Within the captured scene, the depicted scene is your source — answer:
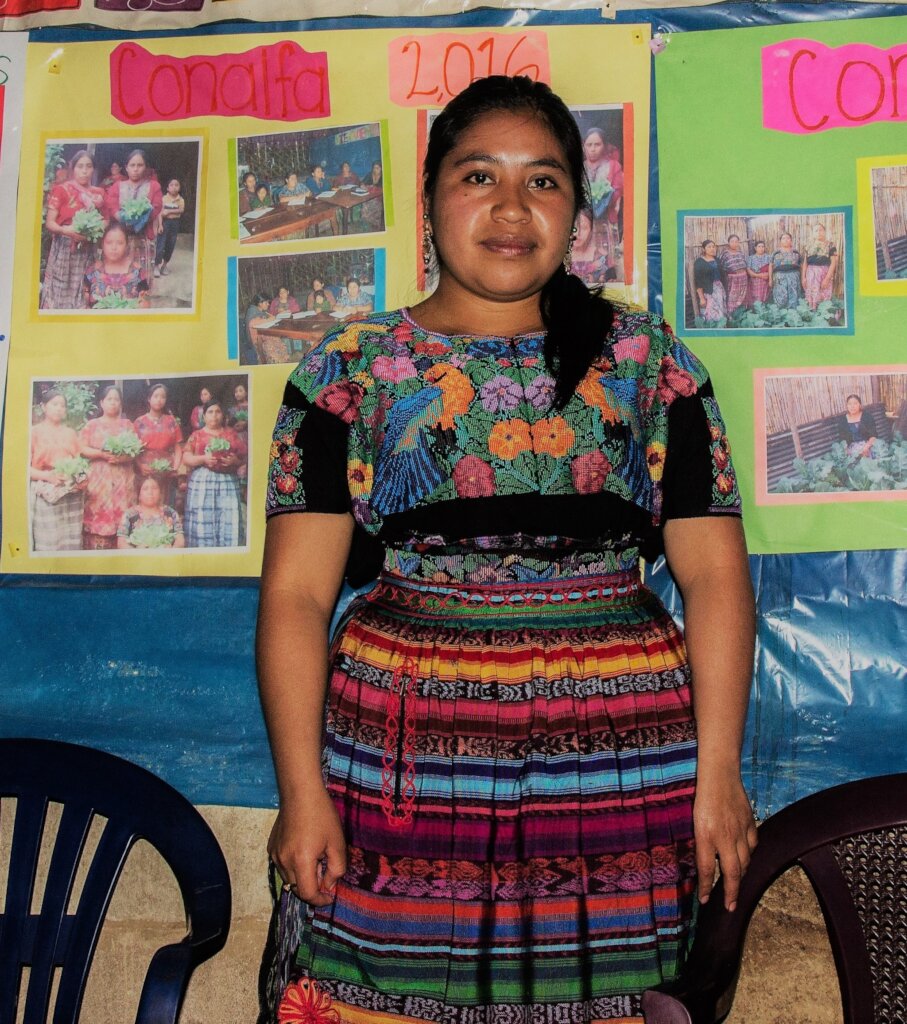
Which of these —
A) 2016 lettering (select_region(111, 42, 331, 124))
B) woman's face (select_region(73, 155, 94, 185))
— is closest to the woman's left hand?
2016 lettering (select_region(111, 42, 331, 124))

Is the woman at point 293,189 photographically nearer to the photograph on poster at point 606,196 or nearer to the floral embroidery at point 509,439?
the photograph on poster at point 606,196

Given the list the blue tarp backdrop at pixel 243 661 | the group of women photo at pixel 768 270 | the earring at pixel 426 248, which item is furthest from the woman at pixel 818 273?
the earring at pixel 426 248

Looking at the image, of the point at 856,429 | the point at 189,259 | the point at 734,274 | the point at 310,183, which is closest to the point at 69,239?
the point at 189,259

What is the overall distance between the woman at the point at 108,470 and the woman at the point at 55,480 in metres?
0.03

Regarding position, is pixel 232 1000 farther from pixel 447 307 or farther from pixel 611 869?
pixel 447 307

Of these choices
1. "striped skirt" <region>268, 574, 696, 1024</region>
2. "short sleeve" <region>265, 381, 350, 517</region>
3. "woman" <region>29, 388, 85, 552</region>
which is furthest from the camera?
"woman" <region>29, 388, 85, 552</region>

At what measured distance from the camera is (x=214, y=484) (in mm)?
1750

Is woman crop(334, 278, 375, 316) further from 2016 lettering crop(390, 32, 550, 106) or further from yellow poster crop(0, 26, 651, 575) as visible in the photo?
2016 lettering crop(390, 32, 550, 106)

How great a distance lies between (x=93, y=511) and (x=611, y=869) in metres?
1.03

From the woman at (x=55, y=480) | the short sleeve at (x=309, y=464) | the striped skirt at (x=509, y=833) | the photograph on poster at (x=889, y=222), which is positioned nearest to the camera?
the striped skirt at (x=509, y=833)

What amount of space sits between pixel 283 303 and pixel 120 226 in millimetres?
300

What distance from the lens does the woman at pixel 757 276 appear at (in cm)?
168

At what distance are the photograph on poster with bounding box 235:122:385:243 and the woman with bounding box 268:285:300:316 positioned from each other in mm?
85

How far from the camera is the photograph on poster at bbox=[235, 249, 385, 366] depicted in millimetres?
1733
